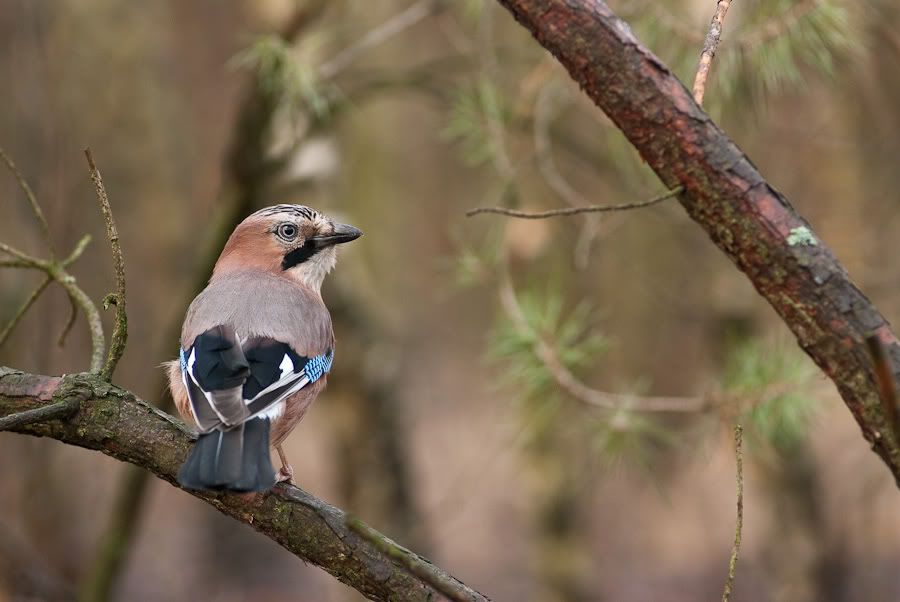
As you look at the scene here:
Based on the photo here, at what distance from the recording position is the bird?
271 cm

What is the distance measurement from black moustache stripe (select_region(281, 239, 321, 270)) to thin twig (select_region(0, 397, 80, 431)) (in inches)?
74.0

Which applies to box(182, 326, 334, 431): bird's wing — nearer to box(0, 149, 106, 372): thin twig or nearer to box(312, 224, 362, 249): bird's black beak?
box(0, 149, 106, 372): thin twig

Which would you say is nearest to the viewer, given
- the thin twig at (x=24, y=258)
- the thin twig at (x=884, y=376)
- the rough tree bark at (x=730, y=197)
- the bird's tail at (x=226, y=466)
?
the thin twig at (x=884, y=376)

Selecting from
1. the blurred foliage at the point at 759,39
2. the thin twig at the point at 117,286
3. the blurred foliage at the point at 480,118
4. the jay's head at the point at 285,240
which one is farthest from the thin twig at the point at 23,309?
the blurred foliage at the point at 759,39

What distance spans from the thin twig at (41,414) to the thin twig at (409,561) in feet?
2.61

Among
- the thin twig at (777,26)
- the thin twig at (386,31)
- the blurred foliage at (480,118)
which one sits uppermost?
the thin twig at (386,31)

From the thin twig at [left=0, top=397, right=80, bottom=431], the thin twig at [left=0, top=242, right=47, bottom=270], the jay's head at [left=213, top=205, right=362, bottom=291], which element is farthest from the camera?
the jay's head at [left=213, top=205, right=362, bottom=291]

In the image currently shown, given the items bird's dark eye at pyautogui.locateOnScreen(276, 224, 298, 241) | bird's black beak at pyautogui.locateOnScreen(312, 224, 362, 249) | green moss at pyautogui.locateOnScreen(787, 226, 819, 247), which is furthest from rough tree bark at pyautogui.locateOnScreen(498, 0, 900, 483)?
bird's dark eye at pyautogui.locateOnScreen(276, 224, 298, 241)

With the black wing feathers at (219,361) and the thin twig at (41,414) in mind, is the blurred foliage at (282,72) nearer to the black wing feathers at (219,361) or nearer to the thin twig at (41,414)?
the black wing feathers at (219,361)

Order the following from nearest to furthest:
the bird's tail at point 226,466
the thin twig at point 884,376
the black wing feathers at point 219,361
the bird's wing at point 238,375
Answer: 1. the thin twig at point 884,376
2. the bird's tail at point 226,466
3. the bird's wing at point 238,375
4. the black wing feathers at point 219,361

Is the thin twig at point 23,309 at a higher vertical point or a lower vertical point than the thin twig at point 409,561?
higher

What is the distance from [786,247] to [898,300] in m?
4.74

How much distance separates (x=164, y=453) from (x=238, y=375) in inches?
25.5

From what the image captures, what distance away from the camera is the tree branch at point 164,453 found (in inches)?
102
